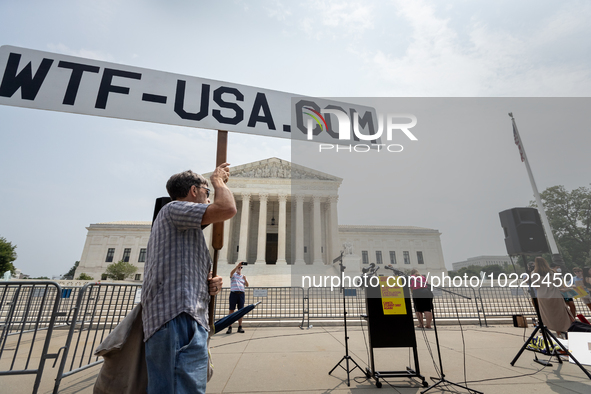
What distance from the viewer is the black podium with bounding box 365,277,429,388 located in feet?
12.3

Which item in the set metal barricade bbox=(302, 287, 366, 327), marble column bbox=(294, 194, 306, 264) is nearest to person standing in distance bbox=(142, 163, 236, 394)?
metal barricade bbox=(302, 287, 366, 327)

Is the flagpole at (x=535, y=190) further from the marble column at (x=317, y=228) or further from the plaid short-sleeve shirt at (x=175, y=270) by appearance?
the marble column at (x=317, y=228)

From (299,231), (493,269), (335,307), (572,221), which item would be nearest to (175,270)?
(572,221)

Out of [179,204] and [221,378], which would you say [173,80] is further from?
[221,378]

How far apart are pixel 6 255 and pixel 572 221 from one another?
4980cm

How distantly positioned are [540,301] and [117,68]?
646 centimetres

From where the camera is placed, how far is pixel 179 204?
1540 mm

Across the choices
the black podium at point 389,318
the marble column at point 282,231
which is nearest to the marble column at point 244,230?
the marble column at point 282,231

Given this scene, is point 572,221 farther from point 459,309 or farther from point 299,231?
point 299,231

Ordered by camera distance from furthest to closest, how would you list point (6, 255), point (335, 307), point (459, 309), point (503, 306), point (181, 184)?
1. point (6, 255)
2. point (459, 309)
3. point (503, 306)
4. point (335, 307)
5. point (181, 184)

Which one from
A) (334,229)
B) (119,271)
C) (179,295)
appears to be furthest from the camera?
(119,271)

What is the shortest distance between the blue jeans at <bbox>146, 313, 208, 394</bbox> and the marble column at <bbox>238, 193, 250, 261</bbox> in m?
33.0

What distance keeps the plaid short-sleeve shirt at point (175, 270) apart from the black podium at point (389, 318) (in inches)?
114

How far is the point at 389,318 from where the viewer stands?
12.5ft
